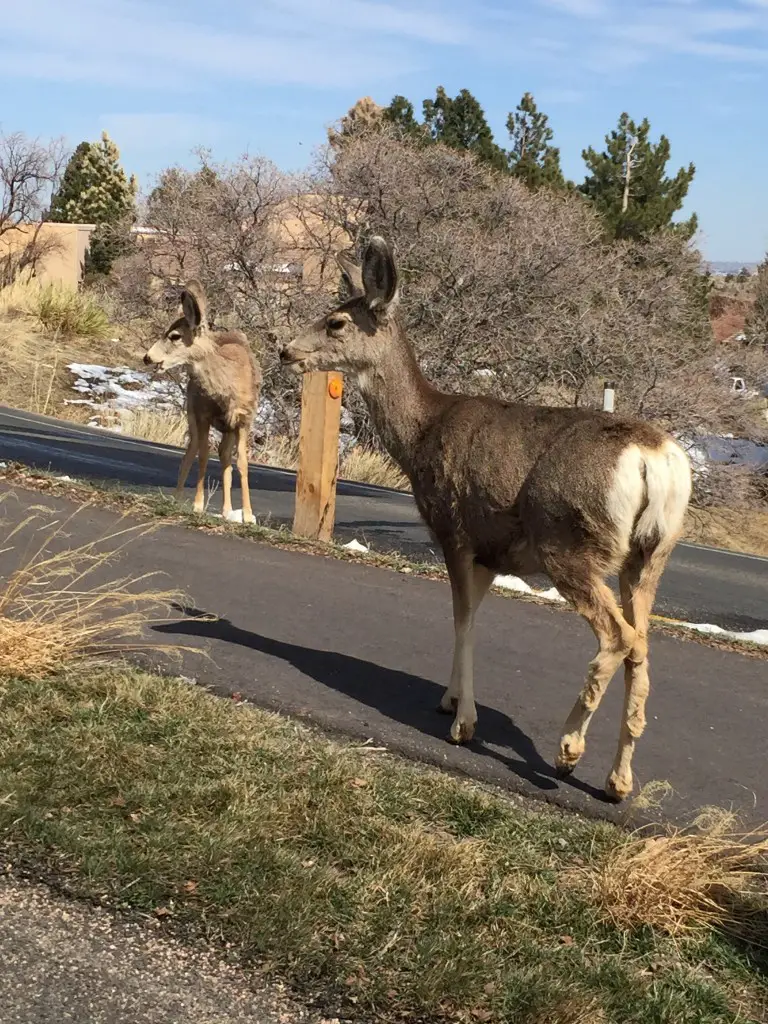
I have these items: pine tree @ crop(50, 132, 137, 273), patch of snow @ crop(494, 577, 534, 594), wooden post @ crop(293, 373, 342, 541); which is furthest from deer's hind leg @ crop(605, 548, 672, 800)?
pine tree @ crop(50, 132, 137, 273)

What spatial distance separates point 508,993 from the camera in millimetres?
3938

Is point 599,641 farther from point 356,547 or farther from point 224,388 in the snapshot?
point 224,388

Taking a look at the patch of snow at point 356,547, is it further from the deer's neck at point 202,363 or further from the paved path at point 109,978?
the paved path at point 109,978

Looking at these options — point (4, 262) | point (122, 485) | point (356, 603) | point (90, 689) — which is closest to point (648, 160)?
point (4, 262)

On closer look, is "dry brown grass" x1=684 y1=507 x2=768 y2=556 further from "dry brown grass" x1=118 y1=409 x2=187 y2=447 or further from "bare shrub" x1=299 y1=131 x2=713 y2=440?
"dry brown grass" x1=118 y1=409 x2=187 y2=447

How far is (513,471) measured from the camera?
641 centimetres

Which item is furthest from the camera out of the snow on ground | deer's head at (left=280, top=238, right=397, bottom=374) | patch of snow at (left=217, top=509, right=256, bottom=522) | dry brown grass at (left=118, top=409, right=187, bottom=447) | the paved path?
the snow on ground

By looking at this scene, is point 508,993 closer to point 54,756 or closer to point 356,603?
point 54,756

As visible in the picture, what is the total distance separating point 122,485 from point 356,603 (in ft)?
19.6

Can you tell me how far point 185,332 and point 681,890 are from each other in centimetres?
950

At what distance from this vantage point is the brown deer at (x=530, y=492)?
5887 mm

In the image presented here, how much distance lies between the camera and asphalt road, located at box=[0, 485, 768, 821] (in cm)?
642

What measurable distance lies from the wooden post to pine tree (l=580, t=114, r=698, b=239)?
30582 mm

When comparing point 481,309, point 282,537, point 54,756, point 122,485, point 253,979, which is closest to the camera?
point 253,979
